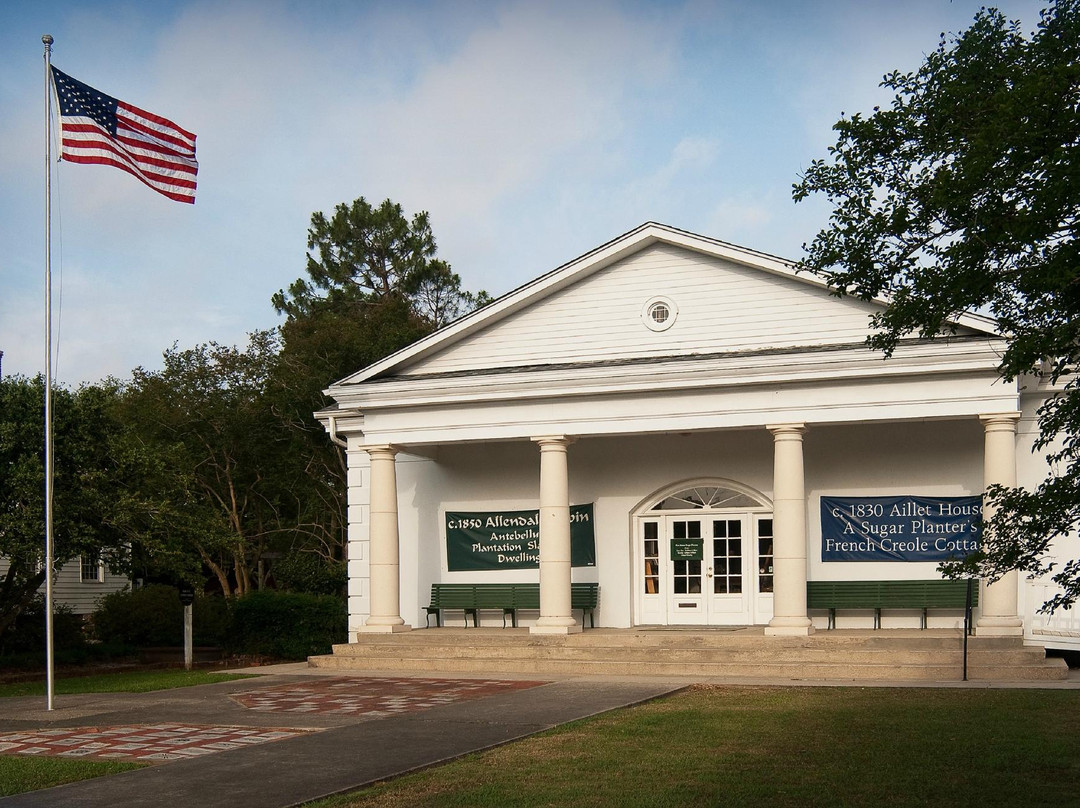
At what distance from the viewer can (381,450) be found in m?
22.7

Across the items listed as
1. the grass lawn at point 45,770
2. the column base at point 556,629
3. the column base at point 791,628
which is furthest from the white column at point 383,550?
the grass lawn at point 45,770

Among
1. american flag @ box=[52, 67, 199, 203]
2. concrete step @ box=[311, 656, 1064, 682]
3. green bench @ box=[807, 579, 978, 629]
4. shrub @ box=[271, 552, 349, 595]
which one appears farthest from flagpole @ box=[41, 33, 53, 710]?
shrub @ box=[271, 552, 349, 595]

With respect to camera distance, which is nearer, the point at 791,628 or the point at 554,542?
the point at 791,628

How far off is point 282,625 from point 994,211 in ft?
68.0

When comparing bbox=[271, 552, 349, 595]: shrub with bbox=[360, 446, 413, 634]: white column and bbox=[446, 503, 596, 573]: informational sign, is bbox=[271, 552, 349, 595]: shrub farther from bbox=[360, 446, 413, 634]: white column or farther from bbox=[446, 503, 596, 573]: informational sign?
bbox=[360, 446, 413, 634]: white column

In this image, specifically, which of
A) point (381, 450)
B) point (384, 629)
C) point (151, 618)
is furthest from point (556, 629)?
point (151, 618)

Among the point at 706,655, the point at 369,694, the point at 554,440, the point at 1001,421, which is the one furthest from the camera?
the point at 554,440

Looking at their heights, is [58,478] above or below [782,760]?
above

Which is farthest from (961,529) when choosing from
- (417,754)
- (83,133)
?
(83,133)

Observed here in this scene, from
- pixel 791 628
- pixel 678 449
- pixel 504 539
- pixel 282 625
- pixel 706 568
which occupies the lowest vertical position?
pixel 282 625

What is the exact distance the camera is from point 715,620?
899 inches

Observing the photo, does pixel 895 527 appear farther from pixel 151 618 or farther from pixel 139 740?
pixel 151 618

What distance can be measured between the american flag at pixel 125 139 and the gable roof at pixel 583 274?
609 centimetres

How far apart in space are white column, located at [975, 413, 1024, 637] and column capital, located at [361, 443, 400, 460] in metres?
10.2
